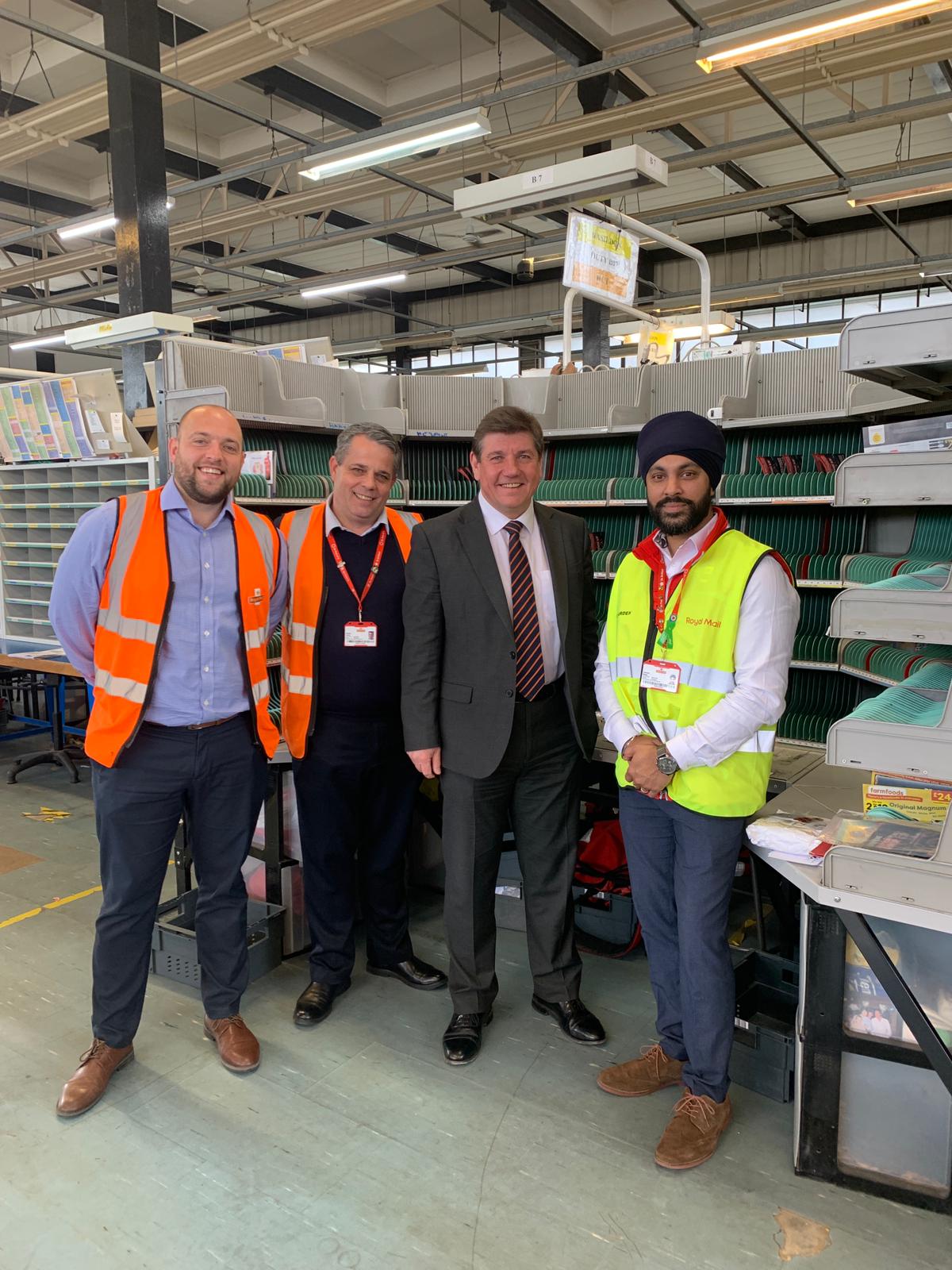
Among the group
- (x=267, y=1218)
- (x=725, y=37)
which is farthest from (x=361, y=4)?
(x=267, y=1218)

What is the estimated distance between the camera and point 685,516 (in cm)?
216

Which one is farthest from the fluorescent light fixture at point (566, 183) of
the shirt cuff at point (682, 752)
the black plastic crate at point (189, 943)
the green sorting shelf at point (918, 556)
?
the black plastic crate at point (189, 943)

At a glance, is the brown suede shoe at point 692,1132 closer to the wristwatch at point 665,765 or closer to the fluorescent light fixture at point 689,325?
the wristwatch at point 665,765

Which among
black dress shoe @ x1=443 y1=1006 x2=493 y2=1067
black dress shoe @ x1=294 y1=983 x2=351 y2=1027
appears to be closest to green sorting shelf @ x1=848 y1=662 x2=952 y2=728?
black dress shoe @ x1=443 y1=1006 x2=493 y2=1067

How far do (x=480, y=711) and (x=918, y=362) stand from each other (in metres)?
1.37

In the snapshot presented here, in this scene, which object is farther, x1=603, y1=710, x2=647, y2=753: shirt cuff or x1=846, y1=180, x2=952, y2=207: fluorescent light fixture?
x1=846, y1=180, x2=952, y2=207: fluorescent light fixture

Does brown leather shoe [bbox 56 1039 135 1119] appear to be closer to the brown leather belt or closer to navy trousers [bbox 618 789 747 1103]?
the brown leather belt

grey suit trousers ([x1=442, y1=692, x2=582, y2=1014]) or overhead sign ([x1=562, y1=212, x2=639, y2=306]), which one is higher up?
overhead sign ([x1=562, y1=212, x2=639, y2=306])

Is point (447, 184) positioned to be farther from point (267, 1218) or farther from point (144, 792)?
point (267, 1218)

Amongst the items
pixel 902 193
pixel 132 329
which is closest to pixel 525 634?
pixel 132 329

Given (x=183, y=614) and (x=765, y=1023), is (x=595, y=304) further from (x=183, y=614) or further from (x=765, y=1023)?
(x=765, y=1023)

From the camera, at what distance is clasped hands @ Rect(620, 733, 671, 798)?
7.13 feet

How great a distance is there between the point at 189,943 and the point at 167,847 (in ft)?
2.46

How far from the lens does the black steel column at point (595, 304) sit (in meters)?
8.16
